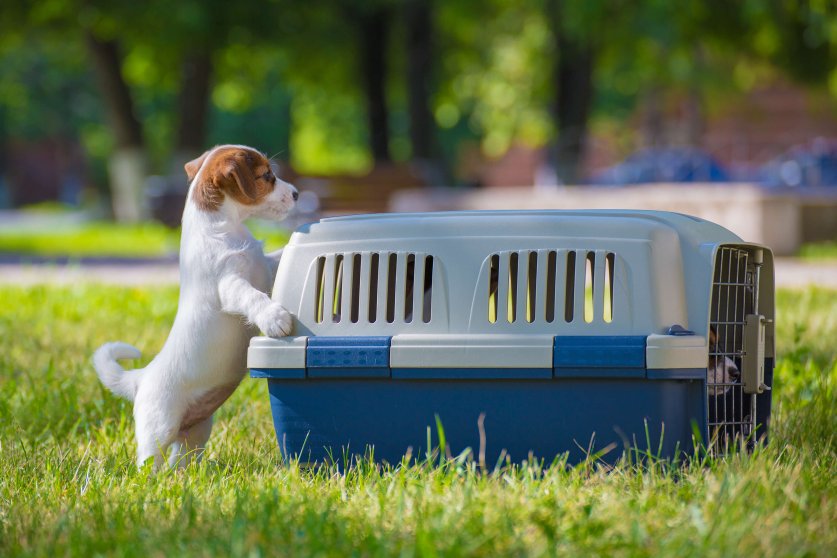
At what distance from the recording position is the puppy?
3594 millimetres

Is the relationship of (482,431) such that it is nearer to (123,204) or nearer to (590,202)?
(590,202)

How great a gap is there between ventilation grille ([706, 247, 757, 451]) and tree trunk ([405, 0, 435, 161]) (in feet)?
56.0

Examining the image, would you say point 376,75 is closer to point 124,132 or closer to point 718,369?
point 124,132

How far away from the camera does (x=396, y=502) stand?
→ 295 cm

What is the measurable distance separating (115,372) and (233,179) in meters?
0.75

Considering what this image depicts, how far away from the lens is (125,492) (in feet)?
10.6

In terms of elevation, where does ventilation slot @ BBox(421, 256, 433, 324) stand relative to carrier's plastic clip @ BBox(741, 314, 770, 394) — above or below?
above

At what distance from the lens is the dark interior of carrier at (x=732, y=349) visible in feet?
11.8

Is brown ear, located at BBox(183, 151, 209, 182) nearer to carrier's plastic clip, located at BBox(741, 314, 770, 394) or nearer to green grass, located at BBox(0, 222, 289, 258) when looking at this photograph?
carrier's plastic clip, located at BBox(741, 314, 770, 394)

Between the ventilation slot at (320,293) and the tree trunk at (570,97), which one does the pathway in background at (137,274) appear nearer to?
the ventilation slot at (320,293)

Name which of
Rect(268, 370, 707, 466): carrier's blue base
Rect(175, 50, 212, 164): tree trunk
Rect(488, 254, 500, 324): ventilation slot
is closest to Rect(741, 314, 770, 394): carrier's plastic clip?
Rect(268, 370, 707, 466): carrier's blue base

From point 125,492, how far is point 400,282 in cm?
88

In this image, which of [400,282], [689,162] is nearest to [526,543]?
[400,282]

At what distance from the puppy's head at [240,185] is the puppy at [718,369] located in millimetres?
1277
